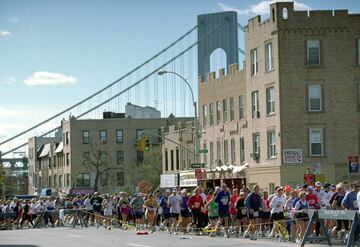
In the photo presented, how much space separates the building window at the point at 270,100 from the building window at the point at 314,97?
7.44 ft

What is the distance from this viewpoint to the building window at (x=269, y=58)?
175 feet

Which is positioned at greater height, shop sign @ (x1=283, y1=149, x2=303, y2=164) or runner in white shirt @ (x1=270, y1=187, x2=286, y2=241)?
shop sign @ (x1=283, y1=149, x2=303, y2=164)

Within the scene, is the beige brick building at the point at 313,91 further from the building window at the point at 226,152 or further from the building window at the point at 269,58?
the building window at the point at 226,152

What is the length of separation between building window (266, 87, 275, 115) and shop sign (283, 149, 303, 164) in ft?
11.6

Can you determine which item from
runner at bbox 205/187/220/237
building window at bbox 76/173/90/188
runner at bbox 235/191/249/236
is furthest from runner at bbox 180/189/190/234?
building window at bbox 76/173/90/188

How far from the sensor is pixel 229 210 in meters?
32.7

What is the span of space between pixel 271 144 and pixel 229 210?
69.3 ft

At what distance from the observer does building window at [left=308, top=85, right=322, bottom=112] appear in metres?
52.1

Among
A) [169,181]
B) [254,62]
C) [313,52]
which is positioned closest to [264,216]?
[313,52]

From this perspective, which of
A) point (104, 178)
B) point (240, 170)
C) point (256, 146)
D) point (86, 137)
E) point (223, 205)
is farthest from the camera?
point (86, 137)

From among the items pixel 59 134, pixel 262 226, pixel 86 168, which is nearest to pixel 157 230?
pixel 262 226

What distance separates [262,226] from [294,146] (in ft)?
69.0

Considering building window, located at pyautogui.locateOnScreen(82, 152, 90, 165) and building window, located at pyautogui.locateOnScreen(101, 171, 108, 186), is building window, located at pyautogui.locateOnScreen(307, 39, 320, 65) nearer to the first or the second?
building window, located at pyautogui.locateOnScreen(82, 152, 90, 165)

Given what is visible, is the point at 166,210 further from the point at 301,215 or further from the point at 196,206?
the point at 301,215
